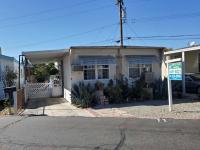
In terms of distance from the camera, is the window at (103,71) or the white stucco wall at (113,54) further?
the window at (103,71)

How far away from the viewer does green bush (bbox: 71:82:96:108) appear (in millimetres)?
14953

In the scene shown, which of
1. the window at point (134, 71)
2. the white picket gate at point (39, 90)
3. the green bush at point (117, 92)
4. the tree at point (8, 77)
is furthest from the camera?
the tree at point (8, 77)

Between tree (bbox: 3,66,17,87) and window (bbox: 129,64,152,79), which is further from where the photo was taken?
tree (bbox: 3,66,17,87)

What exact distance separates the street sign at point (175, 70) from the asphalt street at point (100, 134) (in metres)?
2.68

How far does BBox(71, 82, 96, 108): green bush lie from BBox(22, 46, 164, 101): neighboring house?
0.54 m

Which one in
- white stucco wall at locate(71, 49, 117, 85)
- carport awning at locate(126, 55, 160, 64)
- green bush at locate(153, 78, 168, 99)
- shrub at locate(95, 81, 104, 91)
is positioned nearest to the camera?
shrub at locate(95, 81, 104, 91)

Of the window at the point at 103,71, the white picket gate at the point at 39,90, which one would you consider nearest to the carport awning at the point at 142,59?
the window at the point at 103,71

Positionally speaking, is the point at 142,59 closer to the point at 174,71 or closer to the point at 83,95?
the point at 83,95

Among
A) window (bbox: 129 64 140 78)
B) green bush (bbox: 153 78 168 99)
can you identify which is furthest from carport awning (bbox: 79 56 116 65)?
green bush (bbox: 153 78 168 99)

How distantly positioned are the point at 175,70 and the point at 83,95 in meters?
5.27

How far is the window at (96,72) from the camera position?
16923 millimetres

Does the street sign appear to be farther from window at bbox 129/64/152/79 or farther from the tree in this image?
the tree

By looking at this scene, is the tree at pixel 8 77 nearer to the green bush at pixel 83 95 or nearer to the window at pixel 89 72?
the window at pixel 89 72

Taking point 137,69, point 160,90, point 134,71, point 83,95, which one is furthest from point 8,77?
point 160,90
